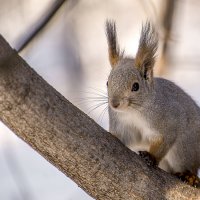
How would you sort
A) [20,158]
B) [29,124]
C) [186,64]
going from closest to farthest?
[29,124], [20,158], [186,64]

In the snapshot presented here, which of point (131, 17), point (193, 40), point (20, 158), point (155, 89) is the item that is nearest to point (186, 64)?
point (193, 40)

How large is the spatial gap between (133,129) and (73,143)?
485 millimetres

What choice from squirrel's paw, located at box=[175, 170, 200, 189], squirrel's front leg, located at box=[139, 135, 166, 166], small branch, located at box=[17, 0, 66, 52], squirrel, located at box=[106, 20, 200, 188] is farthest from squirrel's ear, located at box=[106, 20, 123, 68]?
small branch, located at box=[17, 0, 66, 52]

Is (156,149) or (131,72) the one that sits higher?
(131,72)

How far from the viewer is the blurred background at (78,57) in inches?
132

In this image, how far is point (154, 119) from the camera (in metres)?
2.36

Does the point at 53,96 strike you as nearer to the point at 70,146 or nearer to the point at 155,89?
the point at 70,146

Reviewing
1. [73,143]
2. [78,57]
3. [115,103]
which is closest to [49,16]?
[73,143]

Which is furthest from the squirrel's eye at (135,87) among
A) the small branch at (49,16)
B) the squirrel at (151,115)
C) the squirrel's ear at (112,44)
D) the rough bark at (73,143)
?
the small branch at (49,16)

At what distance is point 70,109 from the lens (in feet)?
6.41

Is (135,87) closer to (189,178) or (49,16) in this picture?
(189,178)

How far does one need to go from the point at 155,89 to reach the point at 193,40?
170 centimetres

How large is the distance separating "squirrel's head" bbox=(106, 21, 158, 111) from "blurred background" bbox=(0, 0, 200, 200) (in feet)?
1.69

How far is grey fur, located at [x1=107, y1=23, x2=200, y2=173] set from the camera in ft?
7.50
